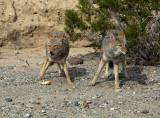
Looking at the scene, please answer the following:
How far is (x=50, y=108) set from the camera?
559 centimetres

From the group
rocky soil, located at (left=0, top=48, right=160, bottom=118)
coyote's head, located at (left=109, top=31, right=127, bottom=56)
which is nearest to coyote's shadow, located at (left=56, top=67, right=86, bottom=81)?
rocky soil, located at (left=0, top=48, right=160, bottom=118)

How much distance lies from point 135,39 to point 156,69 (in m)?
1.12

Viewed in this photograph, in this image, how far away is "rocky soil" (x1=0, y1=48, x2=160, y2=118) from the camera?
213 inches

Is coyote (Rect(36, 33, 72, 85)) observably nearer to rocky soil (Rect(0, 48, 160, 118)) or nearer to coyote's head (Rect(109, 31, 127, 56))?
rocky soil (Rect(0, 48, 160, 118))

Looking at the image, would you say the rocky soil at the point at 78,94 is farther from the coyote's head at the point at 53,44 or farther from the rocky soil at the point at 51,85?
the coyote's head at the point at 53,44

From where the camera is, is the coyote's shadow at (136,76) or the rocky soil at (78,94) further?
the coyote's shadow at (136,76)

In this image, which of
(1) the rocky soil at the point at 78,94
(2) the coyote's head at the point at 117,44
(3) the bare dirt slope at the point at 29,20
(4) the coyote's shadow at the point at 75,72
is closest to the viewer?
(1) the rocky soil at the point at 78,94

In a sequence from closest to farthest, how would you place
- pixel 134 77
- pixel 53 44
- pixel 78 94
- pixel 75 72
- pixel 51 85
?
pixel 78 94 → pixel 53 44 → pixel 51 85 → pixel 134 77 → pixel 75 72

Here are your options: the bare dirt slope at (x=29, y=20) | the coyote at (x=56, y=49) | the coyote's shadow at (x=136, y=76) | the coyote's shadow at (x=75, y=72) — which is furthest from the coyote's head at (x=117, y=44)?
the bare dirt slope at (x=29, y=20)

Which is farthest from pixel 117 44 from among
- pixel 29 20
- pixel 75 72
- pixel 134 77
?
pixel 29 20

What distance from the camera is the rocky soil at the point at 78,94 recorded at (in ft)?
17.8

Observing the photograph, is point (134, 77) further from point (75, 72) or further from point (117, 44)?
point (117, 44)

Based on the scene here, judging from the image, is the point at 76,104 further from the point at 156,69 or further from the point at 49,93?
the point at 156,69

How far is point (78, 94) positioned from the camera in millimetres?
6609
